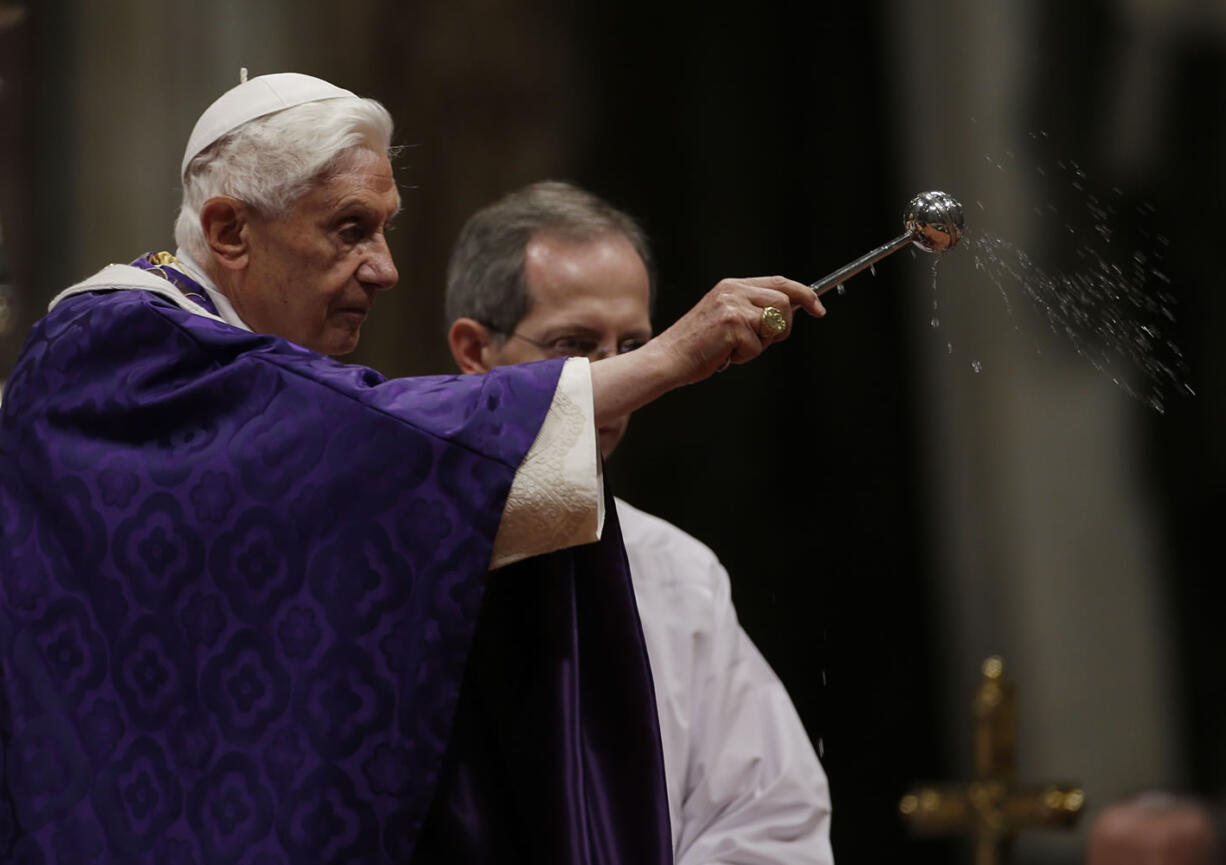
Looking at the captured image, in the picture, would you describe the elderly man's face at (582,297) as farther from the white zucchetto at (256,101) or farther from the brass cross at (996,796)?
the brass cross at (996,796)

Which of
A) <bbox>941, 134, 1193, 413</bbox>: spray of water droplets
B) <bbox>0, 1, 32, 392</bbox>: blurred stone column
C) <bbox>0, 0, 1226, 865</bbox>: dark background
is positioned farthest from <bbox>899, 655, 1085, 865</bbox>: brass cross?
<bbox>0, 1, 32, 392</bbox>: blurred stone column

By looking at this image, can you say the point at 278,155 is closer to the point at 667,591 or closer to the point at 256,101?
the point at 256,101

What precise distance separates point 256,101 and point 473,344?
88cm

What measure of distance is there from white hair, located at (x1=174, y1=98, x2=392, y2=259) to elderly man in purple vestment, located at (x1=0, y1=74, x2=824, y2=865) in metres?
0.20

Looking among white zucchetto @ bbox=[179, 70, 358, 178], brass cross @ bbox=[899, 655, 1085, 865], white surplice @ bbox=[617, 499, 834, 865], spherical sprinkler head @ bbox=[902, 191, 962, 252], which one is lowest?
brass cross @ bbox=[899, 655, 1085, 865]

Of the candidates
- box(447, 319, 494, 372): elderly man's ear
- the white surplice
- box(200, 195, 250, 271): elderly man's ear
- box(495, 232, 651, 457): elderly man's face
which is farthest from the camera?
box(447, 319, 494, 372): elderly man's ear

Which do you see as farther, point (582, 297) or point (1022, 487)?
point (1022, 487)

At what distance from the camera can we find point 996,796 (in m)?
4.30

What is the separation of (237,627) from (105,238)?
3698 millimetres

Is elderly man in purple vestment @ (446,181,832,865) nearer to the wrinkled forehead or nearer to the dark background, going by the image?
the wrinkled forehead

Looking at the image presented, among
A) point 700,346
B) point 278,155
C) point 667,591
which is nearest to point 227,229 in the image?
point 278,155

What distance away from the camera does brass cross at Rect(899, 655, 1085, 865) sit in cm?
425

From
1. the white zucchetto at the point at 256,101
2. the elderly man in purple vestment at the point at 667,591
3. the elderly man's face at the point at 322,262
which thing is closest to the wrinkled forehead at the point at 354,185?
the elderly man's face at the point at 322,262

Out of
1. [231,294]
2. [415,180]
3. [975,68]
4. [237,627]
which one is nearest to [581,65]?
[415,180]
